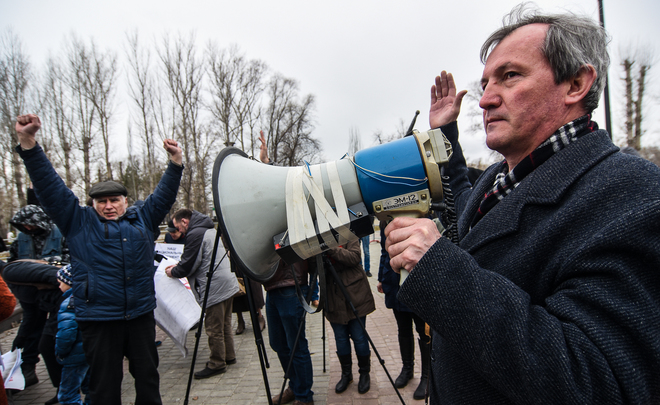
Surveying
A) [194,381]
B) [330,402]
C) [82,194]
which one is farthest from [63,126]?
[330,402]

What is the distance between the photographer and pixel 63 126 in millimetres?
21531

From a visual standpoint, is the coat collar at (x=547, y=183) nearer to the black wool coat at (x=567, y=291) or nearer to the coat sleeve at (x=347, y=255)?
the black wool coat at (x=567, y=291)

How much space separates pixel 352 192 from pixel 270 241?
0.34m

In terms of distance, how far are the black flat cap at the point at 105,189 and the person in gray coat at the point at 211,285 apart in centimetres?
120

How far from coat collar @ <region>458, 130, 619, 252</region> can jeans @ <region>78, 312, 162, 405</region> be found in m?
2.90

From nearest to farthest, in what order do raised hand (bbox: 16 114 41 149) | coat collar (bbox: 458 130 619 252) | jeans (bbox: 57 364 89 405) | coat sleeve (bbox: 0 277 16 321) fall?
coat collar (bbox: 458 130 619 252) < coat sleeve (bbox: 0 277 16 321) < raised hand (bbox: 16 114 41 149) < jeans (bbox: 57 364 89 405)

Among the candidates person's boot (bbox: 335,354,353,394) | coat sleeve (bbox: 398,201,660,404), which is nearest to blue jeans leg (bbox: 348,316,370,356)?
person's boot (bbox: 335,354,353,394)

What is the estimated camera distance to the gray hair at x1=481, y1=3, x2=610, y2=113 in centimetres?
95

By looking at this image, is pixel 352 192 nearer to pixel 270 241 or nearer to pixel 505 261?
pixel 270 241

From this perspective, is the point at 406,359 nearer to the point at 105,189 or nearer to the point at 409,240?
the point at 409,240

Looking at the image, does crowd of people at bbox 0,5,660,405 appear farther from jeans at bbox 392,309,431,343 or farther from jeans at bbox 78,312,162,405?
jeans at bbox 78,312,162,405

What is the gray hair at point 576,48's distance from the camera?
3.13 feet

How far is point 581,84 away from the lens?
97 centimetres

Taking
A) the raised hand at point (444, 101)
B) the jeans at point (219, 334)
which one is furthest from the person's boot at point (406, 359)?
the raised hand at point (444, 101)
